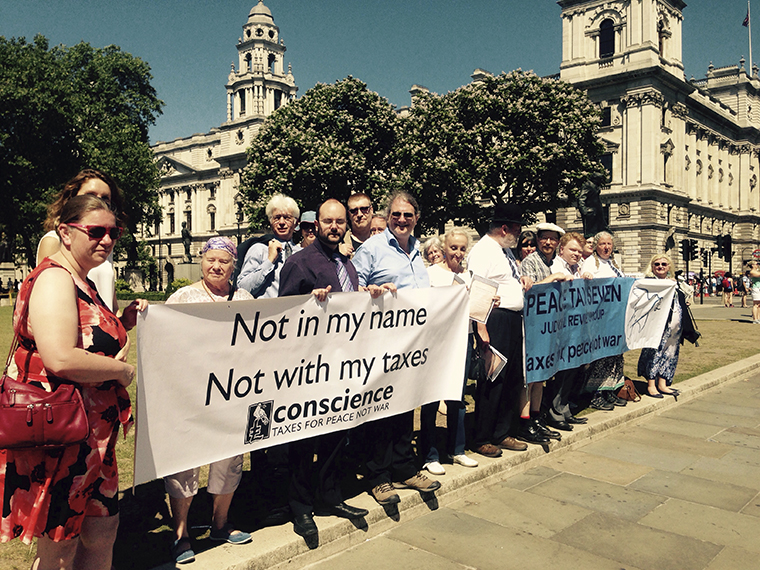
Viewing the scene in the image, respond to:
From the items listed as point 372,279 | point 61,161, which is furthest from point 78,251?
A: point 61,161

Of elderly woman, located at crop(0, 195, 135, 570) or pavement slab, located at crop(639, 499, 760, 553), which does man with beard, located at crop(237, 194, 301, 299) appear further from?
pavement slab, located at crop(639, 499, 760, 553)

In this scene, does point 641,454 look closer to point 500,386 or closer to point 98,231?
point 500,386

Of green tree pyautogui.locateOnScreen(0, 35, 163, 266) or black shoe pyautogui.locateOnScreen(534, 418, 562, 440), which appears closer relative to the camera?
black shoe pyautogui.locateOnScreen(534, 418, 562, 440)

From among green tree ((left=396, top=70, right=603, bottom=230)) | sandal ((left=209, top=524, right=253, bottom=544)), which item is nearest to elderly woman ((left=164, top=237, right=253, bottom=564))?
sandal ((left=209, top=524, right=253, bottom=544))

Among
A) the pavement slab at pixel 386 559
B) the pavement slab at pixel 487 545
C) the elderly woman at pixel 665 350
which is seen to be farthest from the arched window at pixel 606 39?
the pavement slab at pixel 386 559

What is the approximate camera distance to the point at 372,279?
454 centimetres

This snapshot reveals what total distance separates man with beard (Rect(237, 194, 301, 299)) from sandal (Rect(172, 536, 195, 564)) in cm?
205

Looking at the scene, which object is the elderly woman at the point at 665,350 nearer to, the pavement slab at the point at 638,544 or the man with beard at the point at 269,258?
the pavement slab at the point at 638,544

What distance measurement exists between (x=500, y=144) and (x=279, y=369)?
110 ft

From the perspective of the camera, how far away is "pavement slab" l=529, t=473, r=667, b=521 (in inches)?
171

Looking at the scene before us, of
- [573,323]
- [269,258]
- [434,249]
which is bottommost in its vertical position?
[573,323]

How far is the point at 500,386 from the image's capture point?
5.32 meters

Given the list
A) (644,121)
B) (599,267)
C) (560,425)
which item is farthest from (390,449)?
(644,121)

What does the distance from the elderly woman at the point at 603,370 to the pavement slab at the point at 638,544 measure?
3.08 meters
